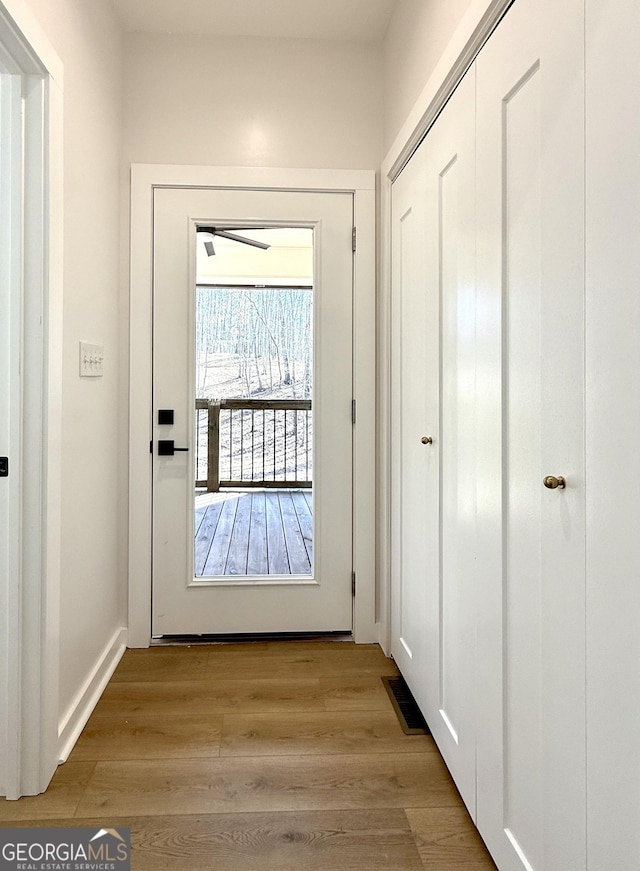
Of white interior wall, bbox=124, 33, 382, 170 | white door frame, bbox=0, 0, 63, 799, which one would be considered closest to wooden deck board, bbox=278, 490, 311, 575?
white door frame, bbox=0, 0, 63, 799

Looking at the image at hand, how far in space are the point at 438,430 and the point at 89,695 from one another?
1.48 metres

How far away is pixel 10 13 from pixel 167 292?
50.5 inches

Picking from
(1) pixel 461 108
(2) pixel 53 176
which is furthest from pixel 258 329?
(1) pixel 461 108

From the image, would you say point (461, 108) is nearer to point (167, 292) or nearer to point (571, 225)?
point (571, 225)

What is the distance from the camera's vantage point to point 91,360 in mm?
2096

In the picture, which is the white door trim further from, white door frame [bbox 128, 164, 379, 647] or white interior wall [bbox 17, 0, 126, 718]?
white interior wall [bbox 17, 0, 126, 718]

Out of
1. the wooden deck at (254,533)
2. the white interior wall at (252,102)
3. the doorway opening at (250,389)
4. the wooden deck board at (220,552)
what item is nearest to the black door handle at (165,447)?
the doorway opening at (250,389)

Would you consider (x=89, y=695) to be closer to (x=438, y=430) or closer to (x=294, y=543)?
(x=294, y=543)

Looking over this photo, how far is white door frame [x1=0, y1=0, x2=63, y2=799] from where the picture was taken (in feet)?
5.19

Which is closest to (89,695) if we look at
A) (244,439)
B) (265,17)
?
(244,439)

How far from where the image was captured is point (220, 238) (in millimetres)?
2627

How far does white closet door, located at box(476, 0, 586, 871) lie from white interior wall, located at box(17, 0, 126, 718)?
123cm

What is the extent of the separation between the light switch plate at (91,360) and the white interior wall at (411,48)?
141cm

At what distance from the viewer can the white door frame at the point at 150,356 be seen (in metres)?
2.56
